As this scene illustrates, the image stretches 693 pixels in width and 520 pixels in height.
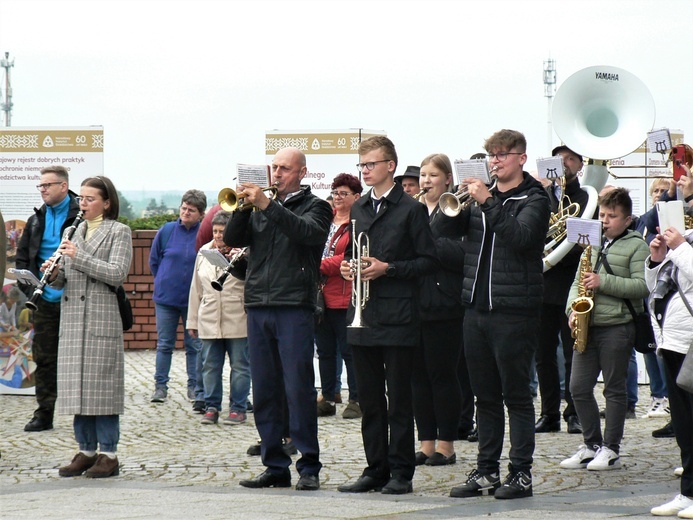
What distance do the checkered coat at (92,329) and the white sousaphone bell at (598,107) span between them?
346cm

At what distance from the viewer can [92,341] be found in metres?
8.55

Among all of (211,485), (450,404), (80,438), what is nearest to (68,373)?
(80,438)

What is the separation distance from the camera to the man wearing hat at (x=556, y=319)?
10102mm

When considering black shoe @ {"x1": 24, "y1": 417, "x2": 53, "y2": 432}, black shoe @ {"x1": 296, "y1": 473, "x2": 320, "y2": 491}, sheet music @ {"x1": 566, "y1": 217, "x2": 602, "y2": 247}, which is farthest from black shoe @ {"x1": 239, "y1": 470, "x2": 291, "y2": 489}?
black shoe @ {"x1": 24, "y1": 417, "x2": 53, "y2": 432}

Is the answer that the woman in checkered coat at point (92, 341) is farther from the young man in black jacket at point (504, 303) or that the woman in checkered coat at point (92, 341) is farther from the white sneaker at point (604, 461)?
the white sneaker at point (604, 461)

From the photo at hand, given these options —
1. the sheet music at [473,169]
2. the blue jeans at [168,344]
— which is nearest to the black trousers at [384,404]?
the sheet music at [473,169]

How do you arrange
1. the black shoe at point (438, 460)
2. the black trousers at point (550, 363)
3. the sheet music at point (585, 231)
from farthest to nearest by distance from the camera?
1. the black trousers at point (550, 363)
2. the black shoe at point (438, 460)
3. the sheet music at point (585, 231)

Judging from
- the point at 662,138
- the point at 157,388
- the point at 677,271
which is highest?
the point at 662,138

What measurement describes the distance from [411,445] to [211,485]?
1373mm

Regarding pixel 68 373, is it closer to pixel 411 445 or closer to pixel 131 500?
pixel 131 500

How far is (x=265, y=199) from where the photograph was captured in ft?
24.6

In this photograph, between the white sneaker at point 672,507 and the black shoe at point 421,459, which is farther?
the black shoe at point 421,459

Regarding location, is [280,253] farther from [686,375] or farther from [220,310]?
[220,310]

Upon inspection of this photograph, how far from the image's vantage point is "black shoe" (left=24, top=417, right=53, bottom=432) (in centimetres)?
1113
